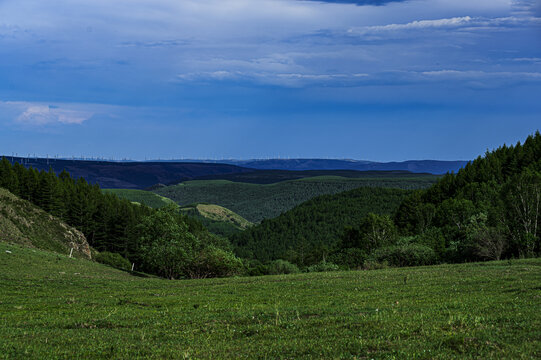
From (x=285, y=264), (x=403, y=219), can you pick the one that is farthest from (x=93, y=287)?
(x=403, y=219)

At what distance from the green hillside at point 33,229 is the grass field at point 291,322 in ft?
158

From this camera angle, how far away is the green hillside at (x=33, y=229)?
75.4m

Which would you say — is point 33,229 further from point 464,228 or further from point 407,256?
point 464,228

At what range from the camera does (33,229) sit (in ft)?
278

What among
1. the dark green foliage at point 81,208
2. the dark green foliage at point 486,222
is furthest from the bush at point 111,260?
the dark green foliage at point 486,222

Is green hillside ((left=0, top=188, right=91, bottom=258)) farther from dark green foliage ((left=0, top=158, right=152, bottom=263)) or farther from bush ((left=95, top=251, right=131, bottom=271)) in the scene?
dark green foliage ((left=0, top=158, right=152, bottom=263))

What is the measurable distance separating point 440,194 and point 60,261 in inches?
5378

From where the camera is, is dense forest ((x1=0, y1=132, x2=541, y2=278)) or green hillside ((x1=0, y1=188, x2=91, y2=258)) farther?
green hillside ((x1=0, y1=188, x2=91, y2=258))

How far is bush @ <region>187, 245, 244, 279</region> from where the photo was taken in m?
75.9

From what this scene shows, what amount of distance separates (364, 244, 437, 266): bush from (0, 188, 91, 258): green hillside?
2160 inches

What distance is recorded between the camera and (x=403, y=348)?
13281 millimetres

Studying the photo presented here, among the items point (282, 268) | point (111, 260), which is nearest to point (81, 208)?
point (111, 260)

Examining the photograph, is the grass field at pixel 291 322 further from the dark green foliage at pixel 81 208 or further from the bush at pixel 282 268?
the dark green foliage at pixel 81 208

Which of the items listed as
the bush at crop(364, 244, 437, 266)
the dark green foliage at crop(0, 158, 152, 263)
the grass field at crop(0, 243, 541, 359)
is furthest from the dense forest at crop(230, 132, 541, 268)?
the dark green foliage at crop(0, 158, 152, 263)
